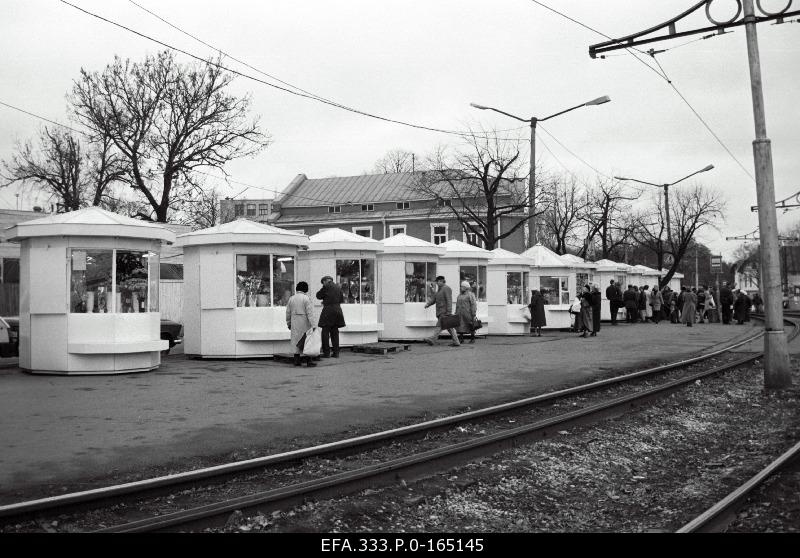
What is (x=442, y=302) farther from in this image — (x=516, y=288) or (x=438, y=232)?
(x=438, y=232)

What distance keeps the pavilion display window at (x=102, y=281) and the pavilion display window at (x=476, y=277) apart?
13231 millimetres

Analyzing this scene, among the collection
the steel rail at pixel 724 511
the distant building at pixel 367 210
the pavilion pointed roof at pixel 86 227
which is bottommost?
the steel rail at pixel 724 511

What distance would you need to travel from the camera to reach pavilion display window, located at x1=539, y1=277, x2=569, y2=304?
3250 centimetres

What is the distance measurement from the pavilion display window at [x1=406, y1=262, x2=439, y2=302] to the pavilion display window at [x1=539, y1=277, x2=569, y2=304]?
8.76 metres

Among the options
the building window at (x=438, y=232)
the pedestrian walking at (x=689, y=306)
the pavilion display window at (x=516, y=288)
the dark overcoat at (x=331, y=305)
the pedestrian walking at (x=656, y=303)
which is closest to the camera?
the dark overcoat at (x=331, y=305)

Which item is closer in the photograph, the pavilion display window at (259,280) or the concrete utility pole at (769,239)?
the concrete utility pole at (769,239)

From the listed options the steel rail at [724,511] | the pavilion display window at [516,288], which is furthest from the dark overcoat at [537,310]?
the steel rail at [724,511]

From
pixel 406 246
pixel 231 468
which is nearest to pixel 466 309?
pixel 406 246

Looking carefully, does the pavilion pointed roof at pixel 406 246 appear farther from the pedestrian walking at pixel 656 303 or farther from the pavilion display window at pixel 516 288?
the pedestrian walking at pixel 656 303

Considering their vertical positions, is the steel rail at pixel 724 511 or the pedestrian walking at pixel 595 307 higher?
the pedestrian walking at pixel 595 307

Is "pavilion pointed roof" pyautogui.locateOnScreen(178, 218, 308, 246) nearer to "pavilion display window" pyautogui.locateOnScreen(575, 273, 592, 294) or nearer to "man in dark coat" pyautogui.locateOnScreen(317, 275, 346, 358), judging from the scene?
"man in dark coat" pyautogui.locateOnScreen(317, 275, 346, 358)

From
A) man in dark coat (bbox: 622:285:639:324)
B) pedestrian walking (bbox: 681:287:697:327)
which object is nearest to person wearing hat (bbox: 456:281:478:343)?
pedestrian walking (bbox: 681:287:697:327)

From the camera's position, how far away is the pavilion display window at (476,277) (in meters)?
27.0

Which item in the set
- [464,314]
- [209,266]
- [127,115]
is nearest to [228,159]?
[127,115]
